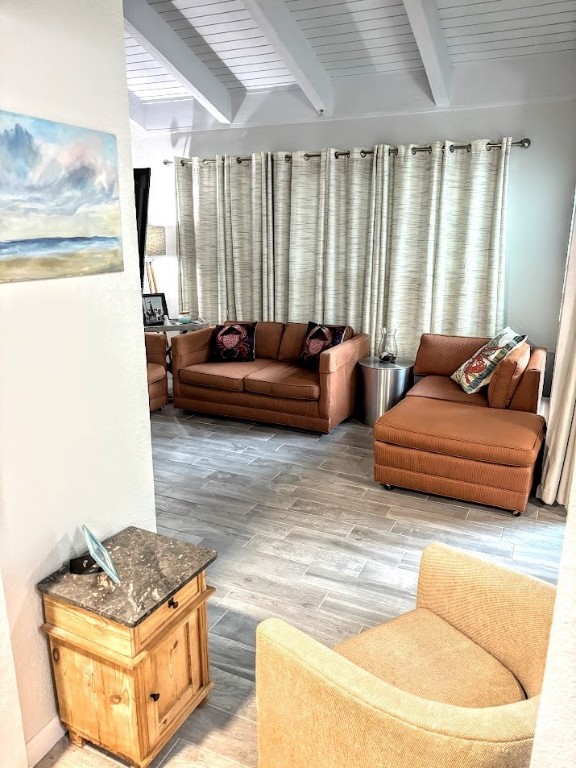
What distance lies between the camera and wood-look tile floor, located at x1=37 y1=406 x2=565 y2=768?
200cm

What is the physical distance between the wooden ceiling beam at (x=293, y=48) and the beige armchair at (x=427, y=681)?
3663 mm

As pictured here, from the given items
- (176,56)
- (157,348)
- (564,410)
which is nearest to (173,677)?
(564,410)

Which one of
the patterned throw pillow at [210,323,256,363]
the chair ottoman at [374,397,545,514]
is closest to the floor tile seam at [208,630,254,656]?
the chair ottoman at [374,397,545,514]

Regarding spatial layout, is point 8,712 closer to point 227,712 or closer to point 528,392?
point 227,712

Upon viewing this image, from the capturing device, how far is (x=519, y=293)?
4.73 m

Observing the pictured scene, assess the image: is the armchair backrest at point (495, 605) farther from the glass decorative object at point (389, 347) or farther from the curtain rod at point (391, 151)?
the curtain rod at point (391, 151)

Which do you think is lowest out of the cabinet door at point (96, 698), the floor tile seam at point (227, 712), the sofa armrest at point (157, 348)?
the floor tile seam at point (227, 712)

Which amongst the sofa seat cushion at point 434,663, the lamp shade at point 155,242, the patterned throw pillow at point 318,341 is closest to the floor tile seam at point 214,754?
the sofa seat cushion at point 434,663

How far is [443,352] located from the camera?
4621 mm

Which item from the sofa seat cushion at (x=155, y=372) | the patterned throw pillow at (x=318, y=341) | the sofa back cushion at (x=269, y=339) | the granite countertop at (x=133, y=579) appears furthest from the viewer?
the sofa back cushion at (x=269, y=339)

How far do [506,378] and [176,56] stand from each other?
3.60 meters

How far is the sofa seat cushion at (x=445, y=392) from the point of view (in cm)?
402

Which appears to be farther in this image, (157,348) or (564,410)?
(157,348)

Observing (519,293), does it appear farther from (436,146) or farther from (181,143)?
(181,143)
